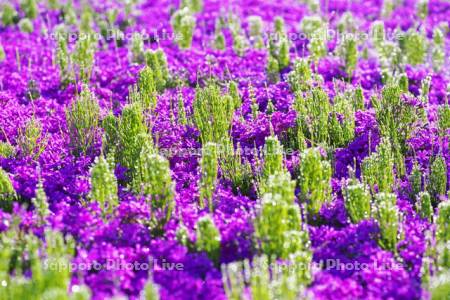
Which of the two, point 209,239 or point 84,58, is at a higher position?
point 84,58

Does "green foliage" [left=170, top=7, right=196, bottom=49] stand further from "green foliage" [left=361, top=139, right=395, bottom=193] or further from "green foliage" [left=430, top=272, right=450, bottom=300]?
"green foliage" [left=430, top=272, right=450, bottom=300]

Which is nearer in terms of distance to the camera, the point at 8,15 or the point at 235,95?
the point at 235,95

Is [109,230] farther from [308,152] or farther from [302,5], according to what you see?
[302,5]

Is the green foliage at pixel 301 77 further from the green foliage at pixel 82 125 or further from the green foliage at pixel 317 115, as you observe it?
the green foliage at pixel 82 125

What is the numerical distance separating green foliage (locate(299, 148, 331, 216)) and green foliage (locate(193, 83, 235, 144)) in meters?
1.19

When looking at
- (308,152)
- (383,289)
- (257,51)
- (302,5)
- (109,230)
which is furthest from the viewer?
(302,5)

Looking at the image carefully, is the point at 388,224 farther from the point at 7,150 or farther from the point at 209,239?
the point at 7,150

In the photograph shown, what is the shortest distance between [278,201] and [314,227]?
2.44 ft

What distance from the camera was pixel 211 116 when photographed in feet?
24.0

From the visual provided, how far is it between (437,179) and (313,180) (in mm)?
1294

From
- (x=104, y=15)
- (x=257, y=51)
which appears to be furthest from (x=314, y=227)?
(x=104, y=15)

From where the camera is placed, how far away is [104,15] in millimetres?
13273

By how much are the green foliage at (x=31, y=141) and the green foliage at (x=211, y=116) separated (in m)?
1.65

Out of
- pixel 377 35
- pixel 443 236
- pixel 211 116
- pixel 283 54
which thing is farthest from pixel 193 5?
pixel 443 236
